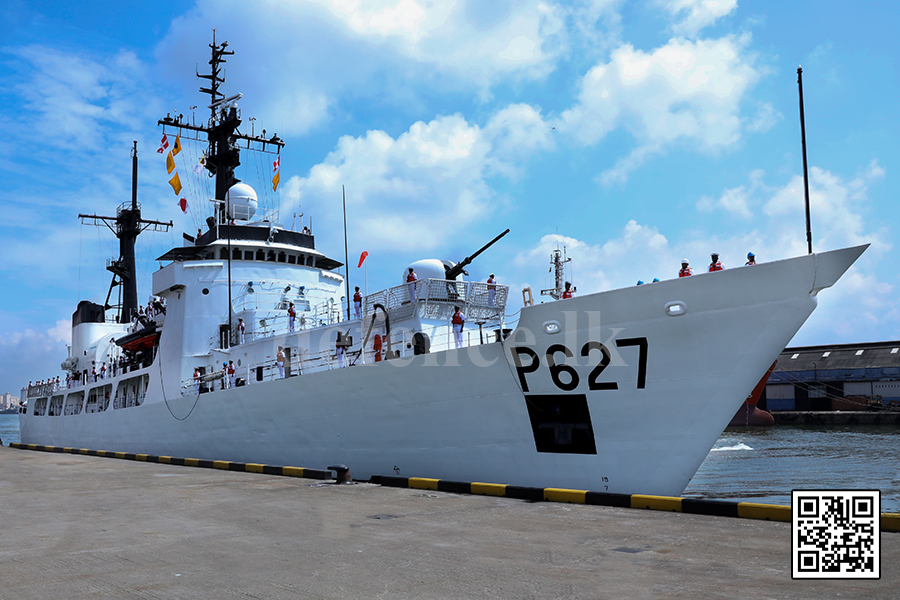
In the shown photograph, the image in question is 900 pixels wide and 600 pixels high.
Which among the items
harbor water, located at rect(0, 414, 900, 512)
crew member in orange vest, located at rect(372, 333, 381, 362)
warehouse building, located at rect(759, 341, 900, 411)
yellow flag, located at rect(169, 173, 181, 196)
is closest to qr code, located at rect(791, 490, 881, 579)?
harbor water, located at rect(0, 414, 900, 512)

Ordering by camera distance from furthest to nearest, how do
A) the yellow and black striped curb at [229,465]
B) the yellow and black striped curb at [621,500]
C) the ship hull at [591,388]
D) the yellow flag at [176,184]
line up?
the yellow flag at [176,184] < the yellow and black striped curb at [229,465] < the ship hull at [591,388] < the yellow and black striped curb at [621,500]

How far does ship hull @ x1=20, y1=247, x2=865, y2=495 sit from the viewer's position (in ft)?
29.2

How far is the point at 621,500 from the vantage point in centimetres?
912

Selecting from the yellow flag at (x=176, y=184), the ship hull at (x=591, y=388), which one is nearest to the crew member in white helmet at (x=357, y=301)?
the ship hull at (x=591, y=388)

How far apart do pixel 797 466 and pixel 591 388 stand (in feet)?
42.4

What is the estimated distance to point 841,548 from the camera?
5004mm

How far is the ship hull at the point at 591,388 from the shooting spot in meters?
8.89

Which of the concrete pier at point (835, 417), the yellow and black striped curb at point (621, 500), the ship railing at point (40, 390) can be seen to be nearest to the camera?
the yellow and black striped curb at point (621, 500)

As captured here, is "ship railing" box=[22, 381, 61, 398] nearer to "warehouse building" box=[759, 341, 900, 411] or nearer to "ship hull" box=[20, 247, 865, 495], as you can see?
"ship hull" box=[20, 247, 865, 495]

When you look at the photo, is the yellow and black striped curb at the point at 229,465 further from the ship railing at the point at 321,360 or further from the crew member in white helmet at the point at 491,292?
the crew member in white helmet at the point at 491,292

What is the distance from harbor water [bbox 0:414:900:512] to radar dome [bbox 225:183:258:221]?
14.7 metres

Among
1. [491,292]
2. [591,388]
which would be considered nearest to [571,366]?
[591,388]

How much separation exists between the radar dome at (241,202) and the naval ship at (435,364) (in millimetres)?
67

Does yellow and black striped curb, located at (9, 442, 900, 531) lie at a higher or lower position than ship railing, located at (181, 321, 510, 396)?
lower
